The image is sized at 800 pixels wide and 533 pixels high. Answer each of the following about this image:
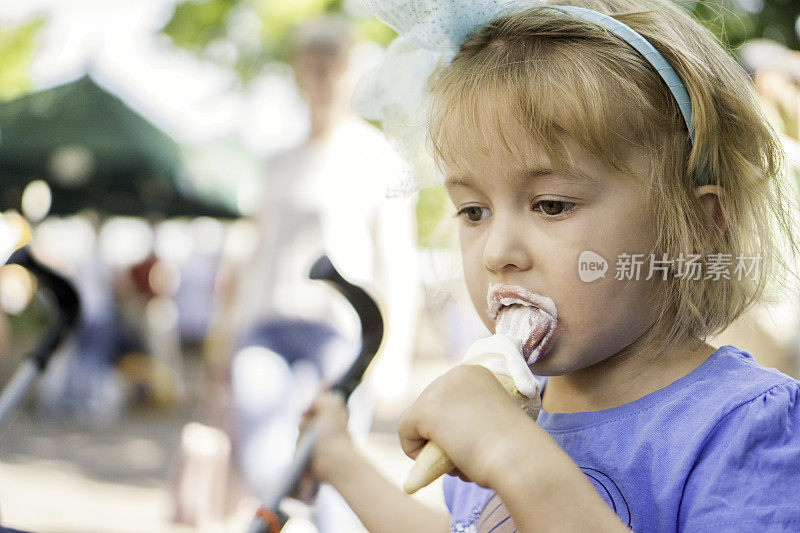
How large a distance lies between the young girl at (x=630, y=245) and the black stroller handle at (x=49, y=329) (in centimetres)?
115

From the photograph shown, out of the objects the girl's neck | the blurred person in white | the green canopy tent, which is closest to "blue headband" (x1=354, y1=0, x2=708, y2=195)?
the girl's neck

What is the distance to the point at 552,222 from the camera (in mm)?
1173

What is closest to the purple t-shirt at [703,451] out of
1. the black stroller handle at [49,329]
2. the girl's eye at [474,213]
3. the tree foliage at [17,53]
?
the girl's eye at [474,213]

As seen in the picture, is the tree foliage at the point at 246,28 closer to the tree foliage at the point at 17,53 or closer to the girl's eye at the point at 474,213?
the tree foliage at the point at 17,53

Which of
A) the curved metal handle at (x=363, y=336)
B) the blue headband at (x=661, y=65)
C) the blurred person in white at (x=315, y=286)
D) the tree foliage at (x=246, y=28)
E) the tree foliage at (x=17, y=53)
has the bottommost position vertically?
the tree foliage at (x=17, y=53)

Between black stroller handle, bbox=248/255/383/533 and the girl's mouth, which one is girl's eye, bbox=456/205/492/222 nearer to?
the girl's mouth

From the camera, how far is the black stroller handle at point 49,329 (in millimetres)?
1905

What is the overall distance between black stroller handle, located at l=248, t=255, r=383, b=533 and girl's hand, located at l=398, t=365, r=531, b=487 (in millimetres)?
730

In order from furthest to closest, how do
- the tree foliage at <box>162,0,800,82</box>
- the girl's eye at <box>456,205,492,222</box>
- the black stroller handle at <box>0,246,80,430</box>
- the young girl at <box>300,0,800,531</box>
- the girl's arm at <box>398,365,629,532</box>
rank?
the tree foliage at <box>162,0,800,82</box>
the black stroller handle at <box>0,246,80,430</box>
the girl's eye at <box>456,205,492,222</box>
the young girl at <box>300,0,800,531</box>
the girl's arm at <box>398,365,629,532</box>

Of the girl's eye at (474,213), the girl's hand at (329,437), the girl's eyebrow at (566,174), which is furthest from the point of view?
the girl's hand at (329,437)

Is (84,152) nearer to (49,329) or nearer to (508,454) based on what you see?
(49,329)

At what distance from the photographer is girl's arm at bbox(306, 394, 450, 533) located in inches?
62.2

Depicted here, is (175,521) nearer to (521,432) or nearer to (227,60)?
(521,432)

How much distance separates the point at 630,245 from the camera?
3.87 feet
